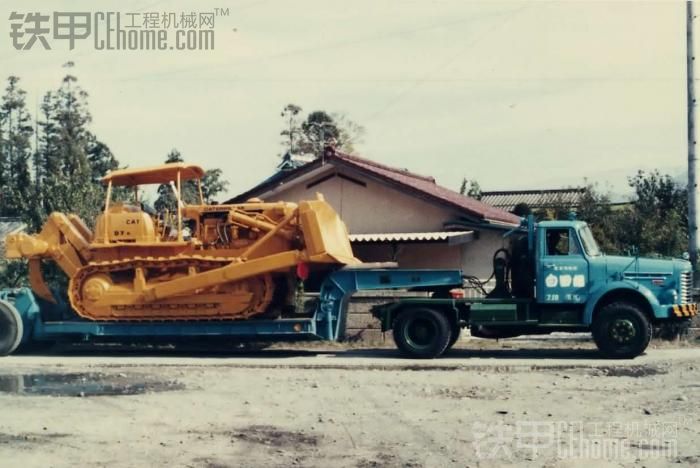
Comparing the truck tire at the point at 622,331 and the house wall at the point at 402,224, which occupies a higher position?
the house wall at the point at 402,224

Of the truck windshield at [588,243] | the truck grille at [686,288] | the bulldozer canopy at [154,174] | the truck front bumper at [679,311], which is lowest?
the truck front bumper at [679,311]

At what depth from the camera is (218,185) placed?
46.8 m

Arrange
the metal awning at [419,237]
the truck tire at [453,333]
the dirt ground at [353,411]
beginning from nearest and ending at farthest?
the dirt ground at [353,411] → the truck tire at [453,333] → the metal awning at [419,237]

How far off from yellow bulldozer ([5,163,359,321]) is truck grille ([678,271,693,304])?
583cm

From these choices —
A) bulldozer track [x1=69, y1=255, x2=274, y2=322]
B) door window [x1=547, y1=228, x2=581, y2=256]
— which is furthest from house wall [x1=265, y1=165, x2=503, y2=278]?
door window [x1=547, y1=228, x2=581, y2=256]

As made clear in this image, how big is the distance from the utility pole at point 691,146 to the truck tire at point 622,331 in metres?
5.41

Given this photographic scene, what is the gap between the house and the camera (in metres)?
25.8

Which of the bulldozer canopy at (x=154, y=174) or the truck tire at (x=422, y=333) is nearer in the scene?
the truck tire at (x=422, y=333)

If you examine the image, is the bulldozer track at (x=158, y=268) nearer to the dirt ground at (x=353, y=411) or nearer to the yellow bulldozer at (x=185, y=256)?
the yellow bulldozer at (x=185, y=256)

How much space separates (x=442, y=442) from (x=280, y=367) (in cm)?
677

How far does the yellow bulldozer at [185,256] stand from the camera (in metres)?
18.4

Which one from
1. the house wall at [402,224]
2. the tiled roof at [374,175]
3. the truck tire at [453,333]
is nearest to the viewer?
the truck tire at [453,333]

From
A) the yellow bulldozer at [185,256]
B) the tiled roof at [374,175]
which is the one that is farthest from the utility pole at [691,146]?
the yellow bulldozer at [185,256]

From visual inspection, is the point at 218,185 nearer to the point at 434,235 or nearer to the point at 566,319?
the point at 434,235
